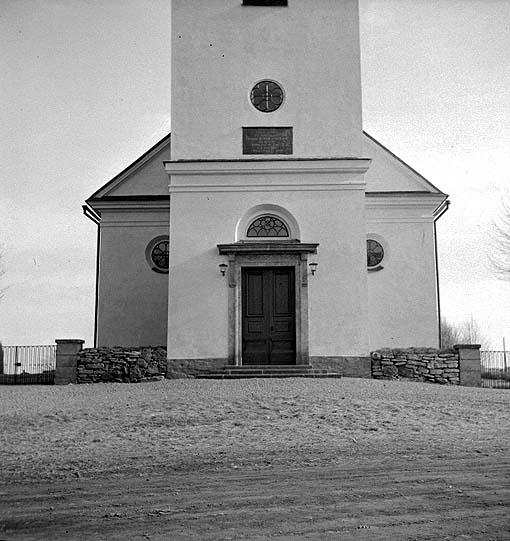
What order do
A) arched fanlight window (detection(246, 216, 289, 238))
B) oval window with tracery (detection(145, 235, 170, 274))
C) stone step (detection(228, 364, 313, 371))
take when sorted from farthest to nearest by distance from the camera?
1. oval window with tracery (detection(145, 235, 170, 274))
2. arched fanlight window (detection(246, 216, 289, 238))
3. stone step (detection(228, 364, 313, 371))

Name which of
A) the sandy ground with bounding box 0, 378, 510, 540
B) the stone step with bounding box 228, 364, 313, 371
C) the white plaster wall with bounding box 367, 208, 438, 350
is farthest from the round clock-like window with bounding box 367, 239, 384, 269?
the sandy ground with bounding box 0, 378, 510, 540

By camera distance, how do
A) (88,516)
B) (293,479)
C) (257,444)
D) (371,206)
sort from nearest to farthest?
(88,516)
(293,479)
(257,444)
(371,206)

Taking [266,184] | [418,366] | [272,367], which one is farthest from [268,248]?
[418,366]

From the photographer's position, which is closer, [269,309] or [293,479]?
[293,479]

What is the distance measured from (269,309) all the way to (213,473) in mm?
11939

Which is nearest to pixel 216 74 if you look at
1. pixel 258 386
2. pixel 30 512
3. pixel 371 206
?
pixel 371 206

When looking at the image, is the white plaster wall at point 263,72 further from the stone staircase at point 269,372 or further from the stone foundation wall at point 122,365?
the stone staircase at point 269,372

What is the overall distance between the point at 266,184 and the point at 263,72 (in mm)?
3264

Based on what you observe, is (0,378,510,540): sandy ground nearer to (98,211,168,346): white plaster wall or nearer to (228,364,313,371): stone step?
(228,364,313,371): stone step

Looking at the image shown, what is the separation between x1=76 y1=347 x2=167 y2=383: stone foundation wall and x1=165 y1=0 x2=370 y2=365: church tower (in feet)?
1.56

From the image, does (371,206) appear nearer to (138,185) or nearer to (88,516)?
(138,185)

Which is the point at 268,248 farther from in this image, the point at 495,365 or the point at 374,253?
the point at 495,365

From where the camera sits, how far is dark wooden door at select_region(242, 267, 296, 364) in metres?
21.9

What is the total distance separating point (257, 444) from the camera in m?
12.5
